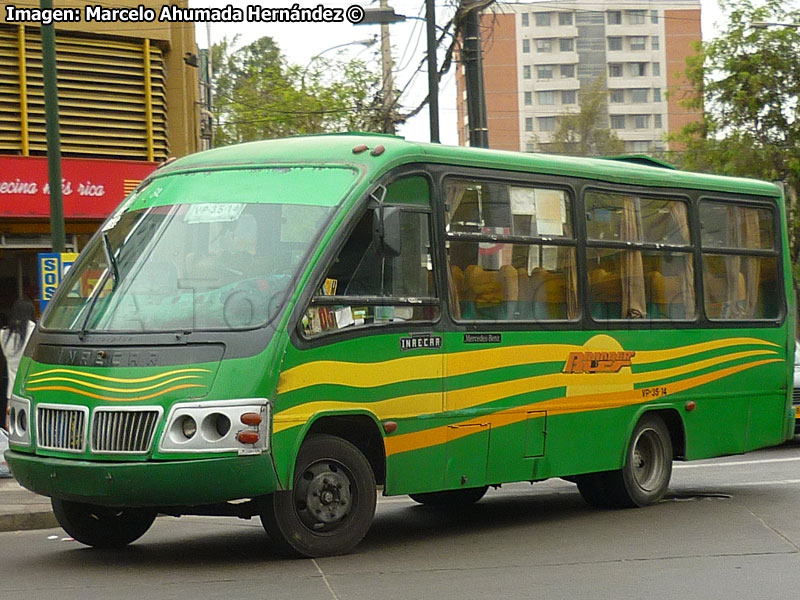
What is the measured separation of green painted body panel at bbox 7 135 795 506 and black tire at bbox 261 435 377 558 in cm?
20

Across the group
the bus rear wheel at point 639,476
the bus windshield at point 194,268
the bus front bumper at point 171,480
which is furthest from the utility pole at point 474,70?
the bus front bumper at point 171,480

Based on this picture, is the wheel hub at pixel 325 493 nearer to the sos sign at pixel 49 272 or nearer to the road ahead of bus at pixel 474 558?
the road ahead of bus at pixel 474 558

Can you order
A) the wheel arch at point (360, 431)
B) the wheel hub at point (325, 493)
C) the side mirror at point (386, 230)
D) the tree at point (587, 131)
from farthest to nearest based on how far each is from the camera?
the tree at point (587, 131)
the side mirror at point (386, 230)
the wheel arch at point (360, 431)
the wheel hub at point (325, 493)

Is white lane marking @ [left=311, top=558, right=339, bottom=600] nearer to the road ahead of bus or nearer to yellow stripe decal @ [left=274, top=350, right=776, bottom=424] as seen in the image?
the road ahead of bus

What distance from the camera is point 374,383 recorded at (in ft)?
29.6

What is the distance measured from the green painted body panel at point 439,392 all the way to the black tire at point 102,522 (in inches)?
21.4

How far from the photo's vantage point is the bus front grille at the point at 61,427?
832cm

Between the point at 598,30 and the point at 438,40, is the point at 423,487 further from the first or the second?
the point at 598,30

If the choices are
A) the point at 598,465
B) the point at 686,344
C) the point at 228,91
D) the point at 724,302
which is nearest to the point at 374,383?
the point at 598,465

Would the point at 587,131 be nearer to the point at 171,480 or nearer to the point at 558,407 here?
the point at 558,407

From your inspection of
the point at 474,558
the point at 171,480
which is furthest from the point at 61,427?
the point at 474,558

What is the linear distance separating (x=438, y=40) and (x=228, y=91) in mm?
38691

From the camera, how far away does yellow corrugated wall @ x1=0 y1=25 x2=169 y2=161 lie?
20.2m

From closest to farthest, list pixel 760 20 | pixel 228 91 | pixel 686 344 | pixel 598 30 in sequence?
1. pixel 686 344
2. pixel 760 20
3. pixel 228 91
4. pixel 598 30
